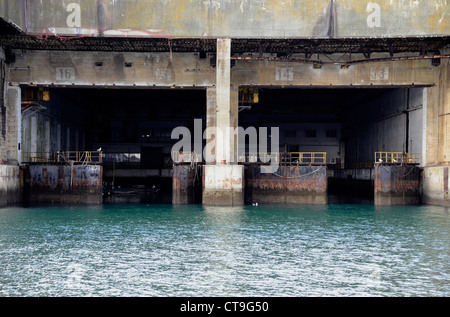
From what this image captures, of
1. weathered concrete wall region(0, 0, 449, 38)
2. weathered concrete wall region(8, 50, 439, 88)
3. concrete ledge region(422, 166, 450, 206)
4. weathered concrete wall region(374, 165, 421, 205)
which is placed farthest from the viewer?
weathered concrete wall region(374, 165, 421, 205)

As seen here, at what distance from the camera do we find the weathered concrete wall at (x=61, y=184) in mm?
37312

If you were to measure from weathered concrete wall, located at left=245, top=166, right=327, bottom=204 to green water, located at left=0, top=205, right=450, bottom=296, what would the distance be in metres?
6.75

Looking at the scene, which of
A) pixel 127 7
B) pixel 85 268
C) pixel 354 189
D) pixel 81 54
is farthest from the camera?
pixel 354 189

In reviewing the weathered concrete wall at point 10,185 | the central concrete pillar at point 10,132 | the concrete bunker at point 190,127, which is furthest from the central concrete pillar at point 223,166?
the central concrete pillar at point 10,132

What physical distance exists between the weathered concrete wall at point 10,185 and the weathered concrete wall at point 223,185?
44.0ft

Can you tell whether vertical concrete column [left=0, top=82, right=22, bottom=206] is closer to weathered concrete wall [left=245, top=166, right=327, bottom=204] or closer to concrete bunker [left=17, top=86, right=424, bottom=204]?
concrete bunker [left=17, top=86, right=424, bottom=204]

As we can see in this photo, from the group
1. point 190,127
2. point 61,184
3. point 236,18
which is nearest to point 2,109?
point 61,184

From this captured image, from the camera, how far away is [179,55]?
37531 millimetres

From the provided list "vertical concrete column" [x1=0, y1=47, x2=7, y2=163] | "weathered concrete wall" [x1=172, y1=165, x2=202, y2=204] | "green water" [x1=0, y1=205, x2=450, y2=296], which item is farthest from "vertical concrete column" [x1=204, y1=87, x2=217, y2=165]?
"vertical concrete column" [x1=0, y1=47, x2=7, y2=163]

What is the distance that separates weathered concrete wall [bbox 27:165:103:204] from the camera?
1469 inches

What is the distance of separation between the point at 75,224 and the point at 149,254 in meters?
9.64
